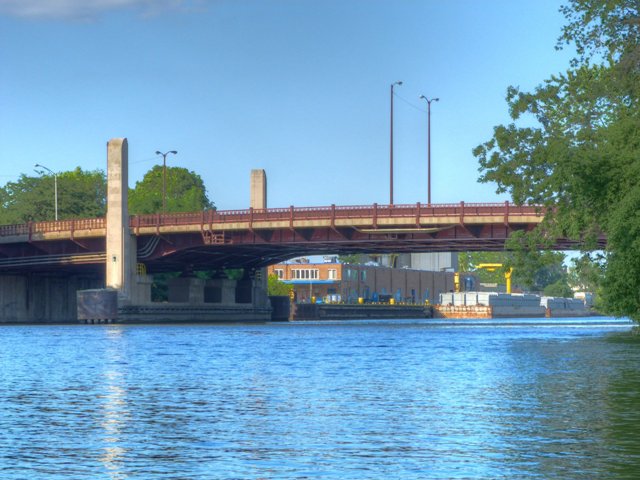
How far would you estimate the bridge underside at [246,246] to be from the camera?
349 ft

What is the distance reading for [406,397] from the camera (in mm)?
29266

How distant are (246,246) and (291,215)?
9.57 meters

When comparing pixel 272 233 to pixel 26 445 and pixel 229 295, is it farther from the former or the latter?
pixel 26 445

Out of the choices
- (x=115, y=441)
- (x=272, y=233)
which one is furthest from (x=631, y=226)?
(x=272, y=233)

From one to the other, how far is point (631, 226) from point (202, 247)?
2856 inches

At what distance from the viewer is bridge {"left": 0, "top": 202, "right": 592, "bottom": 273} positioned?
103 m

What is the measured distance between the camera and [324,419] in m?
A: 24.2

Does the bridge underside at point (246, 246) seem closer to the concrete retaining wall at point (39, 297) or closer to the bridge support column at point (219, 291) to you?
the concrete retaining wall at point (39, 297)

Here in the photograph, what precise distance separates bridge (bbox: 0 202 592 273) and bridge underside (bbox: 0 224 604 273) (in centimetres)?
9

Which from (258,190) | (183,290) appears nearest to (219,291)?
(183,290)

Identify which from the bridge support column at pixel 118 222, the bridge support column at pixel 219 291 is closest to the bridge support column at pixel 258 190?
the bridge support column at pixel 219 291

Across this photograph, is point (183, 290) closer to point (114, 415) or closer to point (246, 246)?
point (246, 246)

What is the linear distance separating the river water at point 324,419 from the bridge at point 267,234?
57.8 m

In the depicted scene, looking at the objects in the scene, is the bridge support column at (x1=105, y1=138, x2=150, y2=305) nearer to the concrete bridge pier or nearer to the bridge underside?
the concrete bridge pier
